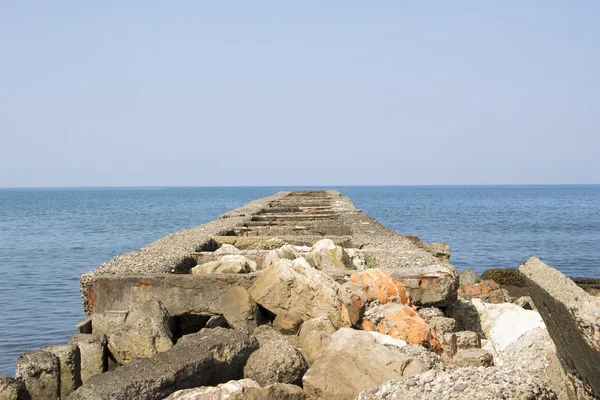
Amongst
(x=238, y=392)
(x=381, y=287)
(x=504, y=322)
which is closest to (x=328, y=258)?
(x=381, y=287)

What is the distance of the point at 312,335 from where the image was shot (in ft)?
16.3

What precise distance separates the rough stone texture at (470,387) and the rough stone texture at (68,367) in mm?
2162

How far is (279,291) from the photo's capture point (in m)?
5.52

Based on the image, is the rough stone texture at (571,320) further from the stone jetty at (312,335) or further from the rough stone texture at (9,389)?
the rough stone texture at (9,389)

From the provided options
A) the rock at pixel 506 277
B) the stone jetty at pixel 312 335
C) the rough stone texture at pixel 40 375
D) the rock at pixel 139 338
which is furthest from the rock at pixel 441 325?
the rock at pixel 506 277

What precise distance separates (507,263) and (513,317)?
18.3 metres

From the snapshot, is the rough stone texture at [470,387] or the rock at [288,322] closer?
the rough stone texture at [470,387]

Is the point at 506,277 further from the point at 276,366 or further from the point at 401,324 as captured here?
the point at 276,366

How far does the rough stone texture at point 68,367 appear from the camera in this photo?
4531 mm

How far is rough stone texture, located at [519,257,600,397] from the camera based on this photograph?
323 centimetres

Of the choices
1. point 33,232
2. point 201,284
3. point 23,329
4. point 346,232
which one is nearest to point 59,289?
point 23,329

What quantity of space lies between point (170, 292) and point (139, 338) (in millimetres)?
824

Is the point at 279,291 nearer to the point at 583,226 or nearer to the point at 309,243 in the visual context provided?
the point at 309,243

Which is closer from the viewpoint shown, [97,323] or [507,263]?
[97,323]
